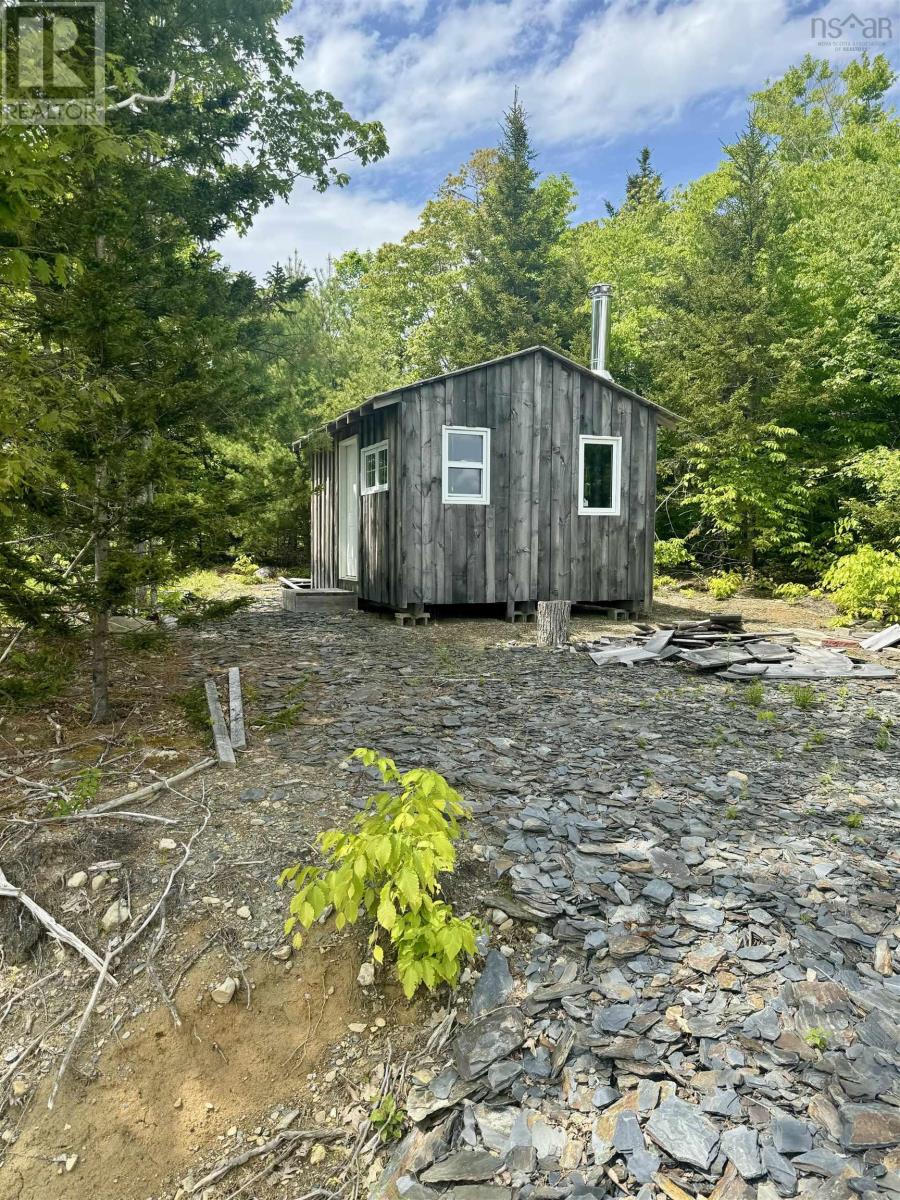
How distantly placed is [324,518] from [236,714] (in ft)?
28.8

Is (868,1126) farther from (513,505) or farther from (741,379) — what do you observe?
(741,379)

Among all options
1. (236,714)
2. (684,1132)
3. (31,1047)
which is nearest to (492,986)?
(684,1132)

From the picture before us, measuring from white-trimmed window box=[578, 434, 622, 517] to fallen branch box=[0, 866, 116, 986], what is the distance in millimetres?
8664

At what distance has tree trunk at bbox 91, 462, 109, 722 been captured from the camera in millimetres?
4348

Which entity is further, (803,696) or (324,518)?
(324,518)

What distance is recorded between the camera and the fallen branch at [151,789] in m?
3.47

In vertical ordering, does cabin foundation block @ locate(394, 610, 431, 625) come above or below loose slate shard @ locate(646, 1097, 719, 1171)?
above

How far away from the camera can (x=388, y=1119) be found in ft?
7.13

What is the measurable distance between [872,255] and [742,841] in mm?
15859

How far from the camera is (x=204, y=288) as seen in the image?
9188 mm

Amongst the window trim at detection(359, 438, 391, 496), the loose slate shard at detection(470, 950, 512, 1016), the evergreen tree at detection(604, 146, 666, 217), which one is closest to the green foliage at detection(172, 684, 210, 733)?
the loose slate shard at detection(470, 950, 512, 1016)

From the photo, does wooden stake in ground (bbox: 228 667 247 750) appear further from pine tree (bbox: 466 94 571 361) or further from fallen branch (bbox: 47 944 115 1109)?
pine tree (bbox: 466 94 571 361)

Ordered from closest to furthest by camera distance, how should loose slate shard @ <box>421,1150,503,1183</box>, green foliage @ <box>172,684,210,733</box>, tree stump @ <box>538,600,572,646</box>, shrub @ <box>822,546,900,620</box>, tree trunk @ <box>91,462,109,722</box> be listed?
loose slate shard @ <box>421,1150,503,1183</box> → tree trunk @ <box>91,462,109,722</box> → green foliage @ <box>172,684,210,733</box> → tree stump @ <box>538,600,572,646</box> → shrub @ <box>822,546,900,620</box>
